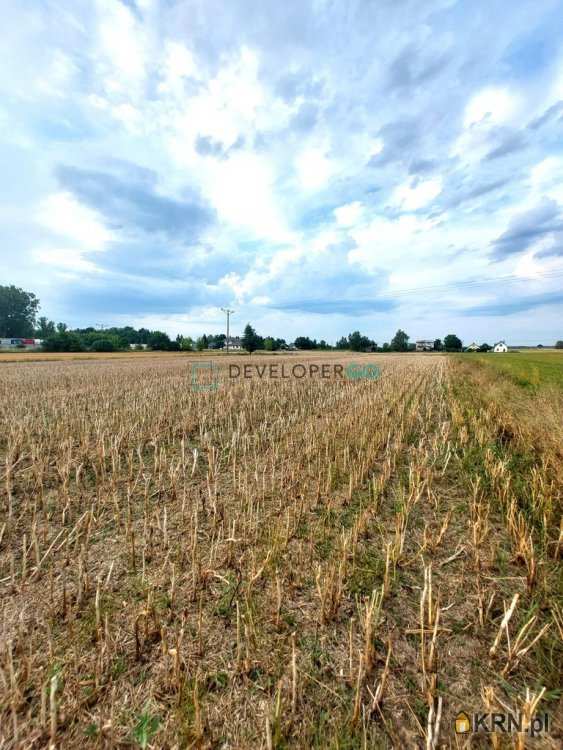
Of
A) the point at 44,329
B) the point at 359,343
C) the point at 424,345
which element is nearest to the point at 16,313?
the point at 44,329

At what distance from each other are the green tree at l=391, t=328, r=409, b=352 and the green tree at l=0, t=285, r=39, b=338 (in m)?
134

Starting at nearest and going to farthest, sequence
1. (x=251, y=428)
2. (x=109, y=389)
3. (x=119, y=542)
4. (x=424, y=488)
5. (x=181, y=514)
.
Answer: (x=119, y=542)
(x=181, y=514)
(x=424, y=488)
(x=251, y=428)
(x=109, y=389)

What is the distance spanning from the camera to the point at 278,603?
7.24 feet

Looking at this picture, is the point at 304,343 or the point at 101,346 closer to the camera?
the point at 101,346

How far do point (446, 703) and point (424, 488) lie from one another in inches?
112

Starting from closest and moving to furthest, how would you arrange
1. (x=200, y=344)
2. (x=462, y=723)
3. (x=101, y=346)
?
1. (x=462, y=723)
2. (x=101, y=346)
3. (x=200, y=344)

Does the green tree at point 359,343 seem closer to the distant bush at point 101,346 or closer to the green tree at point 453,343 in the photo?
the green tree at point 453,343

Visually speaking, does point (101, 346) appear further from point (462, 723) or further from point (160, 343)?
point (462, 723)

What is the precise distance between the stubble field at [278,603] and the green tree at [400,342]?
141695mm

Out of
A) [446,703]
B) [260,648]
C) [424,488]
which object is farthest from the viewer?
[424,488]

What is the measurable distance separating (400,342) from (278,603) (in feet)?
496

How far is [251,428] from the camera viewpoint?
7535 millimetres

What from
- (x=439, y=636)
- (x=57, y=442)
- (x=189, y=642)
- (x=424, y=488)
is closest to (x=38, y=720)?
(x=189, y=642)

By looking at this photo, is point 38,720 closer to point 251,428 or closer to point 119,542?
point 119,542
